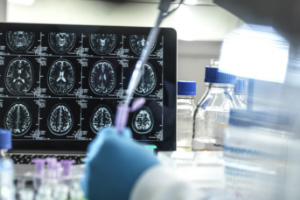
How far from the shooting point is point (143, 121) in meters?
1.09

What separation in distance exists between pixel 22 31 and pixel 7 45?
0.05 meters

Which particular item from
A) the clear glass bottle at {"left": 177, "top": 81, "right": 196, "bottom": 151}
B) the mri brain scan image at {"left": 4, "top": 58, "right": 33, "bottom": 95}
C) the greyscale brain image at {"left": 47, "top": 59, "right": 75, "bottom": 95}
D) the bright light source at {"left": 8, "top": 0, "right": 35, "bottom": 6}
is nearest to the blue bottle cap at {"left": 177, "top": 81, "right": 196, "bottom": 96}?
the clear glass bottle at {"left": 177, "top": 81, "right": 196, "bottom": 151}

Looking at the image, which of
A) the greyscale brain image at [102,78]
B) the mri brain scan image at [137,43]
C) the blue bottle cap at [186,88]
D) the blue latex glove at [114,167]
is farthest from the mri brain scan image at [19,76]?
the blue latex glove at [114,167]

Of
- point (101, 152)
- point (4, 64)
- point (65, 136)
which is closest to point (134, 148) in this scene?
point (101, 152)

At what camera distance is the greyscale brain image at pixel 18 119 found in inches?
42.6

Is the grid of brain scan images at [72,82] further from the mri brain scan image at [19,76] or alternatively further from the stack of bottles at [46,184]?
the stack of bottles at [46,184]

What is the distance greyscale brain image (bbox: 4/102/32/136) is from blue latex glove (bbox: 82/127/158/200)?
1.97 ft

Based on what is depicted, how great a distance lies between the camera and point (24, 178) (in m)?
0.60

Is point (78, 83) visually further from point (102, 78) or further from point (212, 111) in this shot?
point (212, 111)

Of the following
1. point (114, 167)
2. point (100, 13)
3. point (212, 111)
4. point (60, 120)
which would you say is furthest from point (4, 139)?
point (100, 13)

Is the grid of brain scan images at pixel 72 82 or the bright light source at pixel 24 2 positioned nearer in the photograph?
the grid of brain scan images at pixel 72 82

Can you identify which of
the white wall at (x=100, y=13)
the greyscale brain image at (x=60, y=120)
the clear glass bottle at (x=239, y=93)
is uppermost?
the white wall at (x=100, y=13)

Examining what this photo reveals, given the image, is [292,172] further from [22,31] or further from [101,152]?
[22,31]

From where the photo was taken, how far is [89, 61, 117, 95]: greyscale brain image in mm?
1110
